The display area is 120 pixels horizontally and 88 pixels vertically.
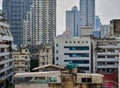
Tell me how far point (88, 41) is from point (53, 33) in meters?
55.4

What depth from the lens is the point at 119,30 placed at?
1072 centimetres

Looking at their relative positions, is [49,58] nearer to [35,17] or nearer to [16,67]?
[16,67]

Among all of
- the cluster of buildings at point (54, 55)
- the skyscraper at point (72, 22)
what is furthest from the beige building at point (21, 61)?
the skyscraper at point (72, 22)

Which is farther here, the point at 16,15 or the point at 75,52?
the point at 16,15

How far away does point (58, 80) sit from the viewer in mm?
21188

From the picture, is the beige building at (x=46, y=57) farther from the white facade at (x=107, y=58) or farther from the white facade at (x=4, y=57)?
the white facade at (x=107, y=58)

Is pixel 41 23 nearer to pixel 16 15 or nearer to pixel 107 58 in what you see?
pixel 16 15

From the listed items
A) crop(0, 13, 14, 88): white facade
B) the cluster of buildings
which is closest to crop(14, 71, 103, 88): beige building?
the cluster of buildings

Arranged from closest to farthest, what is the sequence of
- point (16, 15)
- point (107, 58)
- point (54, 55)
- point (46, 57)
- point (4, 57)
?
point (4, 57) → point (107, 58) → point (54, 55) → point (46, 57) → point (16, 15)

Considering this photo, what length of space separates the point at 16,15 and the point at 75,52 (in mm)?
72277

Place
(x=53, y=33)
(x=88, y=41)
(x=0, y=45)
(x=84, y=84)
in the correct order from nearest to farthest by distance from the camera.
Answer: (x=84, y=84) → (x=0, y=45) → (x=88, y=41) → (x=53, y=33)

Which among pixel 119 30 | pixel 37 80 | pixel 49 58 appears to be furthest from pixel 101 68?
pixel 119 30

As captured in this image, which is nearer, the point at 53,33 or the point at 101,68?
the point at 101,68

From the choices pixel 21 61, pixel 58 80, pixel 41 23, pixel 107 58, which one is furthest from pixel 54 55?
pixel 41 23
